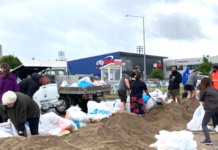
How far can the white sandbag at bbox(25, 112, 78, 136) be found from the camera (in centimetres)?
671

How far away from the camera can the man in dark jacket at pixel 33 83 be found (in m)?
5.86

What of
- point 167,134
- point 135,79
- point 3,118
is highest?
point 135,79

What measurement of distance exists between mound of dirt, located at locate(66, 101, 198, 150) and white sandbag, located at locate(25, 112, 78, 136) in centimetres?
74

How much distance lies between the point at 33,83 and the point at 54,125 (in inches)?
58.8

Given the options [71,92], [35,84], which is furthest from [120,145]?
[71,92]

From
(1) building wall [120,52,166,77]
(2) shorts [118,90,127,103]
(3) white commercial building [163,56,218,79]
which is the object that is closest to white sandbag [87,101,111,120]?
(2) shorts [118,90,127,103]

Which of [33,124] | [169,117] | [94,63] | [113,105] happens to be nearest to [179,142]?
[33,124]

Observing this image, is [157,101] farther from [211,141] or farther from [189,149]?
[189,149]

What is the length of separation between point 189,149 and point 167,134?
490 millimetres

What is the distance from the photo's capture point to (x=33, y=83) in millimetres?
5984

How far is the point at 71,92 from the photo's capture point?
1052 centimetres

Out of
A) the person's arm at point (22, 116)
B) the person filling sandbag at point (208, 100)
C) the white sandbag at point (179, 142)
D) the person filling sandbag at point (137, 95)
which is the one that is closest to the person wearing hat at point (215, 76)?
the person filling sandbag at point (137, 95)

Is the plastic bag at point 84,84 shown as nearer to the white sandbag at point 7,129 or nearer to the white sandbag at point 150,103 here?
the white sandbag at point 150,103

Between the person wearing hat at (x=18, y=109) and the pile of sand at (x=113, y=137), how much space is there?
1.52 ft
